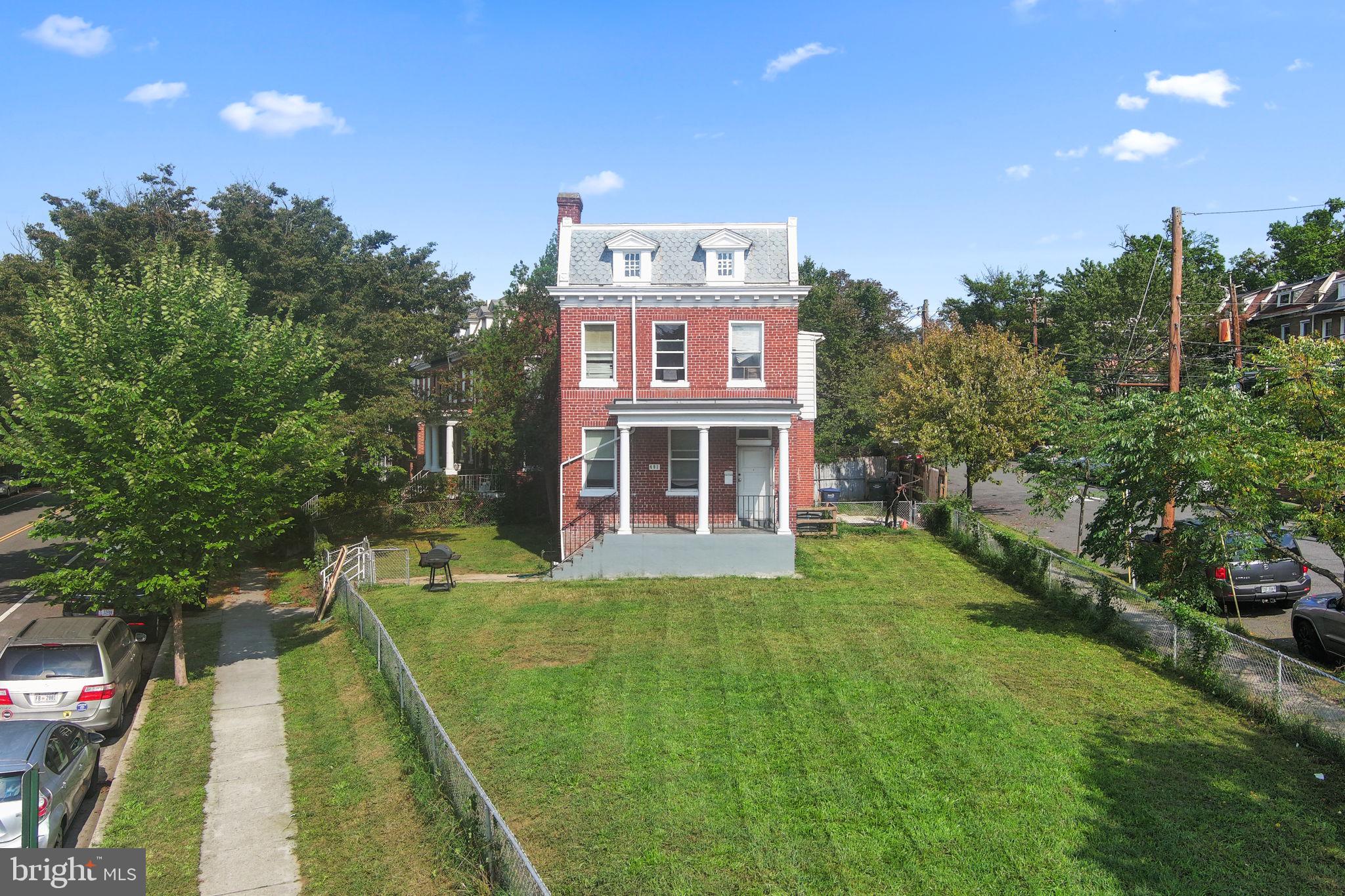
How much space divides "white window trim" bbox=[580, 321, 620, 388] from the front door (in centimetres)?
429

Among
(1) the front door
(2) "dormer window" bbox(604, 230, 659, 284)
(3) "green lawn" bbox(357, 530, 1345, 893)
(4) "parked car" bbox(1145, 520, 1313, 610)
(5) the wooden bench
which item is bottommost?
(3) "green lawn" bbox(357, 530, 1345, 893)

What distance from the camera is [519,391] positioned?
33375 millimetres

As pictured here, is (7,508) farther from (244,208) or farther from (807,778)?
(807,778)

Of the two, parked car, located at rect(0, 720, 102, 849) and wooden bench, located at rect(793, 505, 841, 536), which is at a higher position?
wooden bench, located at rect(793, 505, 841, 536)

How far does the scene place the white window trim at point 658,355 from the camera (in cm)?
2559

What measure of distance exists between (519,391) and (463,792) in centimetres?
2478

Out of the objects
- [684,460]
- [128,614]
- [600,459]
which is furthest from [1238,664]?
[128,614]

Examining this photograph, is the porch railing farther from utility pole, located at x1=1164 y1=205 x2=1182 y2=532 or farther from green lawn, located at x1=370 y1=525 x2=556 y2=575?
utility pole, located at x1=1164 y1=205 x2=1182 y2=532

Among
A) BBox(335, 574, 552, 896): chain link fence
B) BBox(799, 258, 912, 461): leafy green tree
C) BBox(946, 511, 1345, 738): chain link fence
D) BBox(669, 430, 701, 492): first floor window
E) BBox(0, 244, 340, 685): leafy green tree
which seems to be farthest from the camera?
BBox(799, 258, 912, 461): leafy green tree

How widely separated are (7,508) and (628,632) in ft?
131

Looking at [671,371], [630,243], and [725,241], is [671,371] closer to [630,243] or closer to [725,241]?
[630,243]

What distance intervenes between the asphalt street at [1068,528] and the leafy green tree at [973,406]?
114 centimetres

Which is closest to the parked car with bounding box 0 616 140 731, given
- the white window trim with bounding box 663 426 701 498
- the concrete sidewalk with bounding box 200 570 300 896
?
the concrete sidewalk with bounding box 200 570 300 896

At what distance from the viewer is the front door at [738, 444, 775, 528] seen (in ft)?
84.5
